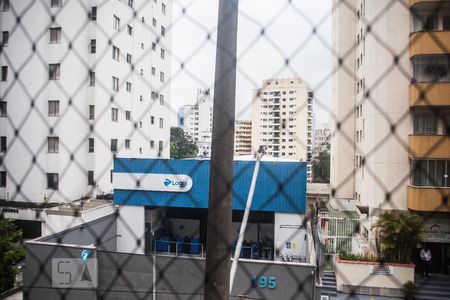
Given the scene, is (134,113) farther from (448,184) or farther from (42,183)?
(448,184)

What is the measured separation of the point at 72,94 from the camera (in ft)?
18.1

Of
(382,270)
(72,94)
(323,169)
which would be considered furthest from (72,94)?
(323,169)

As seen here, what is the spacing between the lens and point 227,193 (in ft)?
2.49

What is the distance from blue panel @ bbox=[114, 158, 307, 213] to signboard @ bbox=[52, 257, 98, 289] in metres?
1.61

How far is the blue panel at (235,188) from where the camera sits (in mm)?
4750

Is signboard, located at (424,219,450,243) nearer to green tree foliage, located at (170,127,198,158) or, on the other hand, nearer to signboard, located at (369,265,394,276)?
signboard, located at (369,265,394,276)

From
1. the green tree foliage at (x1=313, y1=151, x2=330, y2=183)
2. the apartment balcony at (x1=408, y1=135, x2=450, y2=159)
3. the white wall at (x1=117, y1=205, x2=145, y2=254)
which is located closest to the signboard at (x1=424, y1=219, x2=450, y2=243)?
the apartment balcony at (x1=408, y1=135, x2=450, y2=159)

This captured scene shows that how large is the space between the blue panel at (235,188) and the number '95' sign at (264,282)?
1496 millimetres

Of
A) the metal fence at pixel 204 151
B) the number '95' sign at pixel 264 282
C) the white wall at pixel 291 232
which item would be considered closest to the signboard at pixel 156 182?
the metal fence at pixel 204 151

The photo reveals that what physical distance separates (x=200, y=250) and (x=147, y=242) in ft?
3.57

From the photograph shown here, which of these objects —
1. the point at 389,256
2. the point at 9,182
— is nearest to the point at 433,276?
the point at 389,256

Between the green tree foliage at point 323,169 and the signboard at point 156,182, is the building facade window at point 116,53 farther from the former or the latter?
the green tree foliage at point 323,169

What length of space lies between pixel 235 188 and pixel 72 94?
3.14m

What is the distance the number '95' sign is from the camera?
3444 millimetres
